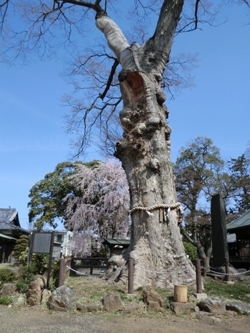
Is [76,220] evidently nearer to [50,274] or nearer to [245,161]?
[50,274]

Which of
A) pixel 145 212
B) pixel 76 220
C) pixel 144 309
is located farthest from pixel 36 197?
pixel 144 309

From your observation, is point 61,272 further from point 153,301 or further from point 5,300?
point 153,301

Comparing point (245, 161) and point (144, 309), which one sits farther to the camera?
point (245, 161)

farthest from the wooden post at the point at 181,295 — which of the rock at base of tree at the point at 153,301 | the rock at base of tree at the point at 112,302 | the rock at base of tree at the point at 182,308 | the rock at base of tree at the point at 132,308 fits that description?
the rock at base of tree at the point at 112,302

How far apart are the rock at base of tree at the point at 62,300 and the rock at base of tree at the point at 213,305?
2.31 m

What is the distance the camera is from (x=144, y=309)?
5.27 metres

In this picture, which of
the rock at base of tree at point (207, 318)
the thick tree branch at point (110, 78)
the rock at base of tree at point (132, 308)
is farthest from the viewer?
the thick tree branch at point (110, 78)

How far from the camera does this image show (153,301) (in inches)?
210

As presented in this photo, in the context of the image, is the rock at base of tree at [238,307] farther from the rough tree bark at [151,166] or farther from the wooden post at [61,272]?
the wooden post at [61,272]

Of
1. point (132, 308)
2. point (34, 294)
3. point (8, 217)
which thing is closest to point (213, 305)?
point (132, 308)

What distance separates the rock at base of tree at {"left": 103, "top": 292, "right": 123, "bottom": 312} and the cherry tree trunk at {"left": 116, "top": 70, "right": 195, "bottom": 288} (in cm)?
106

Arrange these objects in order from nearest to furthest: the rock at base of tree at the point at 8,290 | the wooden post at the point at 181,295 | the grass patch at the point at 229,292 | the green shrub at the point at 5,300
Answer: the wooden post at the point at 181,295
the green shrub at the point at 5,300
the grass patch at the point at 229,292
the rock at base of tree at the point at 8,290

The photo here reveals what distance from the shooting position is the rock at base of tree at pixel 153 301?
17.3 ft

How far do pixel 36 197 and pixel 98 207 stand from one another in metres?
6.77
